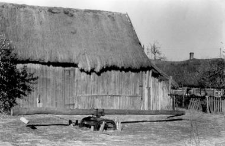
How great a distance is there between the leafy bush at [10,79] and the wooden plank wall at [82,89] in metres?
0.44

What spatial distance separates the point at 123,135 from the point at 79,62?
10.1 m

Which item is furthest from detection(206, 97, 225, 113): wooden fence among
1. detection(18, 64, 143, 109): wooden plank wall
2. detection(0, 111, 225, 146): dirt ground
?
detection(0, 111, 225, 146): dirt ground

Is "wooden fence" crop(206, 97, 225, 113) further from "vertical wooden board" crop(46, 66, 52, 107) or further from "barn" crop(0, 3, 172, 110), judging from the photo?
"vertical wooden board" crop(46, 66, 52, 107)

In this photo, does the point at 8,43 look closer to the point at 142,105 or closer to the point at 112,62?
the point at 112,62

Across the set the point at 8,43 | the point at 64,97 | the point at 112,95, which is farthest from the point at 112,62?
the point at 8,43

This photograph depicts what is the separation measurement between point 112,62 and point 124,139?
11286 mm

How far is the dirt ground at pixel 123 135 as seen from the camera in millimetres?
12602

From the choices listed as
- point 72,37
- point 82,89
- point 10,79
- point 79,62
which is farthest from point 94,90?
point 10,79

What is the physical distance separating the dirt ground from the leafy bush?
13.6 feet

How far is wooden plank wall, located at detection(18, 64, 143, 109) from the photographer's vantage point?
23375 mm

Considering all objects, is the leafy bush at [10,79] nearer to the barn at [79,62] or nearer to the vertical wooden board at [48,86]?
the barn at [79,62]

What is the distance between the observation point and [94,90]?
24469mm

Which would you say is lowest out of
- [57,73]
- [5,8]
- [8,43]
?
[57,73]

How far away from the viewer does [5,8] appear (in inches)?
998
